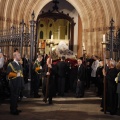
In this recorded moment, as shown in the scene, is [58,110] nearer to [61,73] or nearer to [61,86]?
[61,86]

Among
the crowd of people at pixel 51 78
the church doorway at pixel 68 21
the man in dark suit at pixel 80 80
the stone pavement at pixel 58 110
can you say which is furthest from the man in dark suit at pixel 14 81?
the church doorway at pixel 68 21

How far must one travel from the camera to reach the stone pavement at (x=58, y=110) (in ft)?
22.6

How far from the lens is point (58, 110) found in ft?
25.5

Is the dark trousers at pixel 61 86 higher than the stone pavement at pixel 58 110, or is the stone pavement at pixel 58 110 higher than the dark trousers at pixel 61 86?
the dark trousers at pixel 61 86

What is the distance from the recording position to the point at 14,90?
7.16m

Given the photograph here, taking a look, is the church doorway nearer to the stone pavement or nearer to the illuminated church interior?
the illuminated church interior

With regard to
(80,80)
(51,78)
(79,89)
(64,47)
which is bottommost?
(79,89)

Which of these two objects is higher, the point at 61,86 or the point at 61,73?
→ the point at 61,73

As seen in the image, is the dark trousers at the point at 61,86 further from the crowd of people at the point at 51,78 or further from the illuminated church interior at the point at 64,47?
the illuminated church interior at the point at 64,47

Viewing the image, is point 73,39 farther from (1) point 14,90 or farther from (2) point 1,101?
(1) point 14,90

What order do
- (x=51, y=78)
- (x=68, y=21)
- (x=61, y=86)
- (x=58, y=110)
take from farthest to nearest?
(x=68, y=21) < (x=61, y=86) < (x=51, y=78) < (x=58, y=110)

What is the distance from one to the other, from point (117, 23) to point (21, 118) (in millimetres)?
12257

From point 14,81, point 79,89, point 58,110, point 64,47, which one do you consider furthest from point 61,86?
point 64,47

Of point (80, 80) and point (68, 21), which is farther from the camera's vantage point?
point (68, 21)
